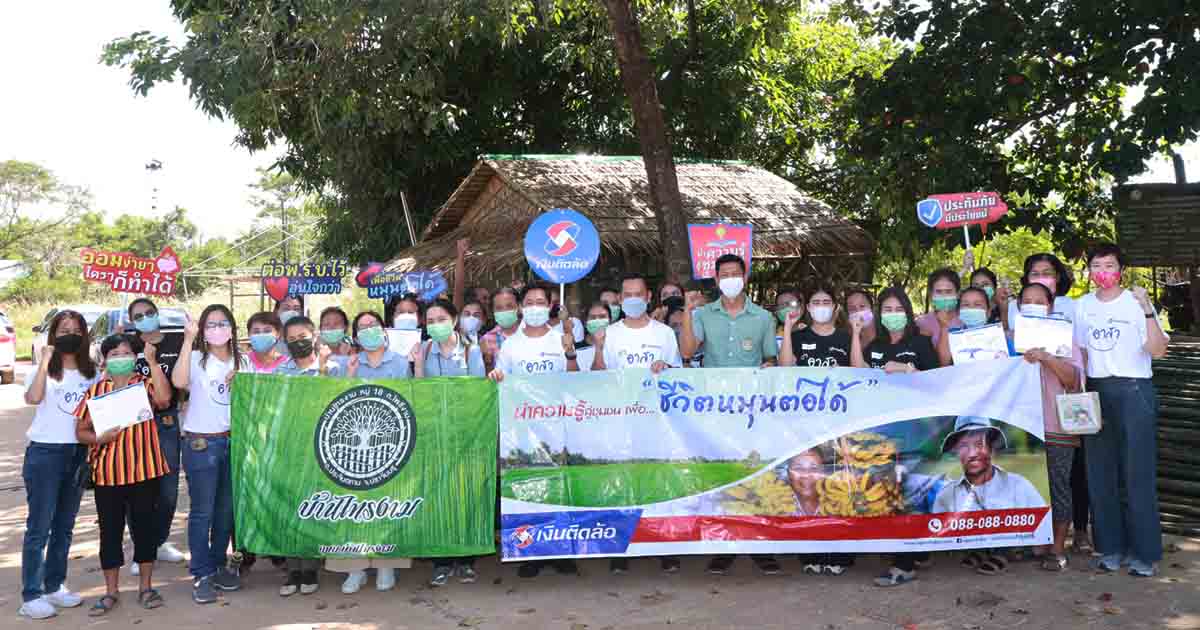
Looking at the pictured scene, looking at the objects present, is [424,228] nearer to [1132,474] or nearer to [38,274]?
[1132,474]

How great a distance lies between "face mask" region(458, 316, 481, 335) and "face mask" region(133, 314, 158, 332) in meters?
2.12

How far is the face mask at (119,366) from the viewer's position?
18.7 ft

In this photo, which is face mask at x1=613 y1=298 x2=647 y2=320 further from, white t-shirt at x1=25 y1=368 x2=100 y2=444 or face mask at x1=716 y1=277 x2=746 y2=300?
white t-shirt at x1=25 y1=368 x2=100 y2=444

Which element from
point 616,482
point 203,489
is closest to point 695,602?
point 616,482

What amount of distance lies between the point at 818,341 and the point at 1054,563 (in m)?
1.90

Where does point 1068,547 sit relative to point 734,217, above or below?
below

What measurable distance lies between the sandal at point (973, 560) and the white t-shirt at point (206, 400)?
14.9ft

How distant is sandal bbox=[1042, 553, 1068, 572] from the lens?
595 centimetres

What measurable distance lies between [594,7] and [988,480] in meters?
10.3

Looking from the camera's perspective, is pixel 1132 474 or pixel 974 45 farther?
pixel 974 45

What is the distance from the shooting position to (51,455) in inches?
221

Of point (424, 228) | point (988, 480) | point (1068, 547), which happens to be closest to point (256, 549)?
point (988, 480)

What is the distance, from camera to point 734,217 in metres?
16.0

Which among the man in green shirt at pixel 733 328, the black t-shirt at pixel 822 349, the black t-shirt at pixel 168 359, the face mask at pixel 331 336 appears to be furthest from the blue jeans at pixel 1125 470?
the black t-shirt at pixel 168 359
